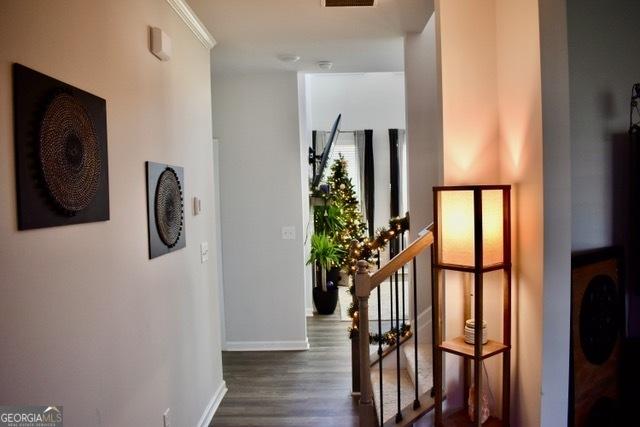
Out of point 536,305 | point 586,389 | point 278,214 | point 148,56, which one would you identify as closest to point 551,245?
point 536,305

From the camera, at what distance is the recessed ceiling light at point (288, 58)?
136 inches

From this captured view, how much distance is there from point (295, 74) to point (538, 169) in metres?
2.84

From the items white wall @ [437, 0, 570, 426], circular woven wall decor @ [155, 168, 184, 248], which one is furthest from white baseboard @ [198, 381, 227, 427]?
white wall @ [437, 0, 570, 426]

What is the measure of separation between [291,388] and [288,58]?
2730mm

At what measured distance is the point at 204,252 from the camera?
2.84m

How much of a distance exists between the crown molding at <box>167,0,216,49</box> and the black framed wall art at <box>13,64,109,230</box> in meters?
1.12

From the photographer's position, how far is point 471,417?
1914mm

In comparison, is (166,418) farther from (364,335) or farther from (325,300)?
(325,300)

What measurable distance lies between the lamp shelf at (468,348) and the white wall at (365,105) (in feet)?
17.0

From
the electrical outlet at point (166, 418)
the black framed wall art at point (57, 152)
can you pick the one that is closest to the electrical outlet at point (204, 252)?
the electrical outlet at point (166, 418)

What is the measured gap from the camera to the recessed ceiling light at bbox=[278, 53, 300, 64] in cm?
345

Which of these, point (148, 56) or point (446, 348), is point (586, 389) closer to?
point (446, 348)

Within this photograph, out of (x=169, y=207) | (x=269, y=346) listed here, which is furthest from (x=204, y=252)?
(x=269, y=346)

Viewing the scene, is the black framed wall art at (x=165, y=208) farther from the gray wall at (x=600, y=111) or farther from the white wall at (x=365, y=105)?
the white wall at (x=365, y=105)
